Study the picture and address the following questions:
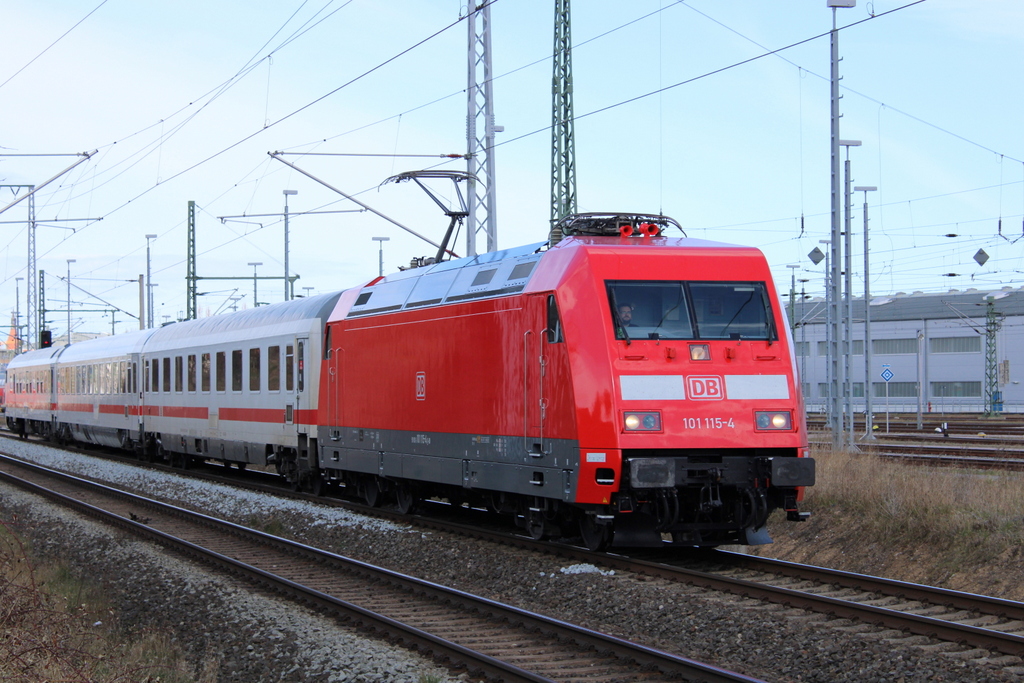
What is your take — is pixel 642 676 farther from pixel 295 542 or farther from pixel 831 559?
pixel 295 542

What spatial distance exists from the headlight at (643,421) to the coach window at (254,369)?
41.4 feet

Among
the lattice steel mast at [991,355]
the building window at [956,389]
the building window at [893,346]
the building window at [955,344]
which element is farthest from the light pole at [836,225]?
the building window at [893,346]

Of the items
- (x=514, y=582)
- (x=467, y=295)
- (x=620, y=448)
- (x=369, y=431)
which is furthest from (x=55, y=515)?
(x=620, y=448)

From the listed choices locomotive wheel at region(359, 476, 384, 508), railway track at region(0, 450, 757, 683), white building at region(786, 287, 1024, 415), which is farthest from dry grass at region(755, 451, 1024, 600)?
white building at region(786, 287, 1024, 415)

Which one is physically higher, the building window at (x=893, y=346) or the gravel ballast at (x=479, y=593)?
the building window at (x=893, y=346)

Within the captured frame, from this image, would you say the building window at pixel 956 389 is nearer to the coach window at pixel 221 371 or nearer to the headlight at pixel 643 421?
the coach window at pixel 221 371

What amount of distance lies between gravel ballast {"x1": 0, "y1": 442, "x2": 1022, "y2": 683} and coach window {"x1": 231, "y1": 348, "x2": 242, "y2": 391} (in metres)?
7.55

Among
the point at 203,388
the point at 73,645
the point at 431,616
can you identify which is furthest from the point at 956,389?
the point at 73,645

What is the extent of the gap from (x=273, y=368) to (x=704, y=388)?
11740 mm

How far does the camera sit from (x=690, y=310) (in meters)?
11.7

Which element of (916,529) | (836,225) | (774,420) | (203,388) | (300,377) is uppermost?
(836,225)

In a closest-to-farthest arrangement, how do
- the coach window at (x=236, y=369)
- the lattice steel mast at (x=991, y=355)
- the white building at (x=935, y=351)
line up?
the coach window at (x=236, y=369)
the lattice steel mast at (x=991, y=355)
the white building at (x=935, y=351)

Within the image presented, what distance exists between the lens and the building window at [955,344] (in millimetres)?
67781

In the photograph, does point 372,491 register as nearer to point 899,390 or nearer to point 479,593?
point 479,593
